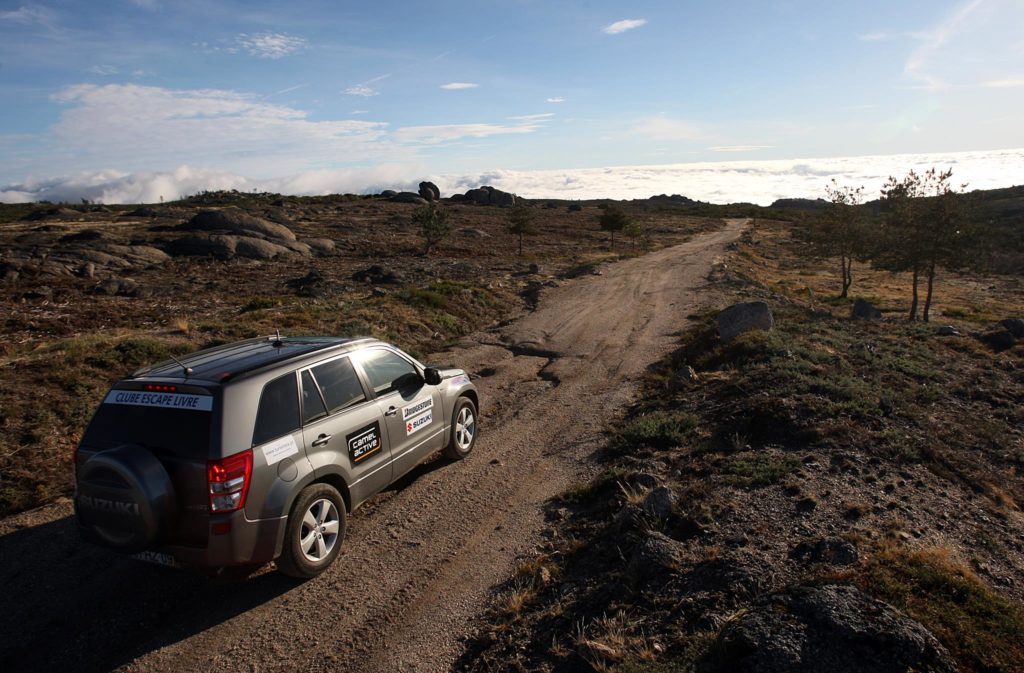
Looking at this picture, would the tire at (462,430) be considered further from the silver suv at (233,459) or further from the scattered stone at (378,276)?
the scattered stone at (378,276)

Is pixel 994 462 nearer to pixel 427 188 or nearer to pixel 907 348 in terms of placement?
pixel 907 348

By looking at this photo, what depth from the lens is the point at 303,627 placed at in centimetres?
490

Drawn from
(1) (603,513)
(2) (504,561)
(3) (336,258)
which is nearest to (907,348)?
(1) (603,513)

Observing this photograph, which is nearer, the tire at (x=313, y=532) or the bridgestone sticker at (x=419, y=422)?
the tire at (x=313, y=532)

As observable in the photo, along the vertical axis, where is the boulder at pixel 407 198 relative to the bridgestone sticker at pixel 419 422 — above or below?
above

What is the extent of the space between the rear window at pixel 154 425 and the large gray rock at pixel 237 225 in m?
39.6

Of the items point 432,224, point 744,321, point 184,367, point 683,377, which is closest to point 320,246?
point 432,224

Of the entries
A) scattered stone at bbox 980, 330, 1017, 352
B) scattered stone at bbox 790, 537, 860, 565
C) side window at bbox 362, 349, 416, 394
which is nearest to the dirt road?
side window at bbox 362, 349, 416, 394

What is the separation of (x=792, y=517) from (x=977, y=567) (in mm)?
1499

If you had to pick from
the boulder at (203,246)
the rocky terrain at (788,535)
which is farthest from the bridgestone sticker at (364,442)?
the boulder at (203,246)

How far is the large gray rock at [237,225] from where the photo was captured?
42.5 m

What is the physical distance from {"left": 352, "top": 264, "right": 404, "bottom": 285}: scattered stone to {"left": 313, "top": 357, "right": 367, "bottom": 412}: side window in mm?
20061

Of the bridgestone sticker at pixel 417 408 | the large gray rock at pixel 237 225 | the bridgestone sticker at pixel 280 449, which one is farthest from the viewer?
the large gray rock at pixel 237 225

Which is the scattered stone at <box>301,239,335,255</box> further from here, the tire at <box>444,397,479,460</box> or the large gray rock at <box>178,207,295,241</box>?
the tire at <box>444,397,479,460</box>
